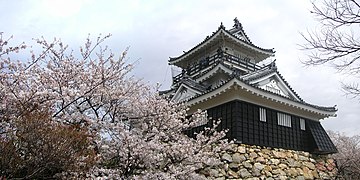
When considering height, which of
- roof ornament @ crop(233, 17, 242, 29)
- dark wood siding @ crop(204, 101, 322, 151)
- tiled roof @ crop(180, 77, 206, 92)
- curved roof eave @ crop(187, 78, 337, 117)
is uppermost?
roof ornament @ crop(233, 17, 242, 29)

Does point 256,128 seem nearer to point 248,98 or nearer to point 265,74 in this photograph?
point 248,98

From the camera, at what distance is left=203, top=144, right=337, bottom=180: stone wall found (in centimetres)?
1052

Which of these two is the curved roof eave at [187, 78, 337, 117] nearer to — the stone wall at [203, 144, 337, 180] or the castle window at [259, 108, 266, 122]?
the castle window at [259, 108, 266, 122]

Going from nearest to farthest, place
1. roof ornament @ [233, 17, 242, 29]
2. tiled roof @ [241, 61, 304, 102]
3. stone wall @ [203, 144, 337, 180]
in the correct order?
stone wall @ [203, 144, 337, 180] < tiled roof @ [241, 61, 304, 102] < roof ornament @ [233, 17, 242, 29]

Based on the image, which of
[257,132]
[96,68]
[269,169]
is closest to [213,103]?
[257,132]

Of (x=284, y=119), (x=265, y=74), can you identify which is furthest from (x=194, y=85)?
(x=284, y=119)

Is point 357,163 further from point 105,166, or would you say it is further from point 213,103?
point 105,166

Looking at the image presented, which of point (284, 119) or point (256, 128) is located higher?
point (284, 119)

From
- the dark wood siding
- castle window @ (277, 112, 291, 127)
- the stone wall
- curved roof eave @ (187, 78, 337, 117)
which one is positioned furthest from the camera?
castle window @ (277, 112, 291, 127)

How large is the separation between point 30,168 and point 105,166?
1972 millimetres

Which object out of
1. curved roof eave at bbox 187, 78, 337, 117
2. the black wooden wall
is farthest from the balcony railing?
the black wooden wall

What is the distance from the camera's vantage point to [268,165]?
37.5 feet

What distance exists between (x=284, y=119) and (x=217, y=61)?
401 cm

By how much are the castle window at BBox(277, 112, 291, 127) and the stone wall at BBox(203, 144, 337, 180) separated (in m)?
1.14
